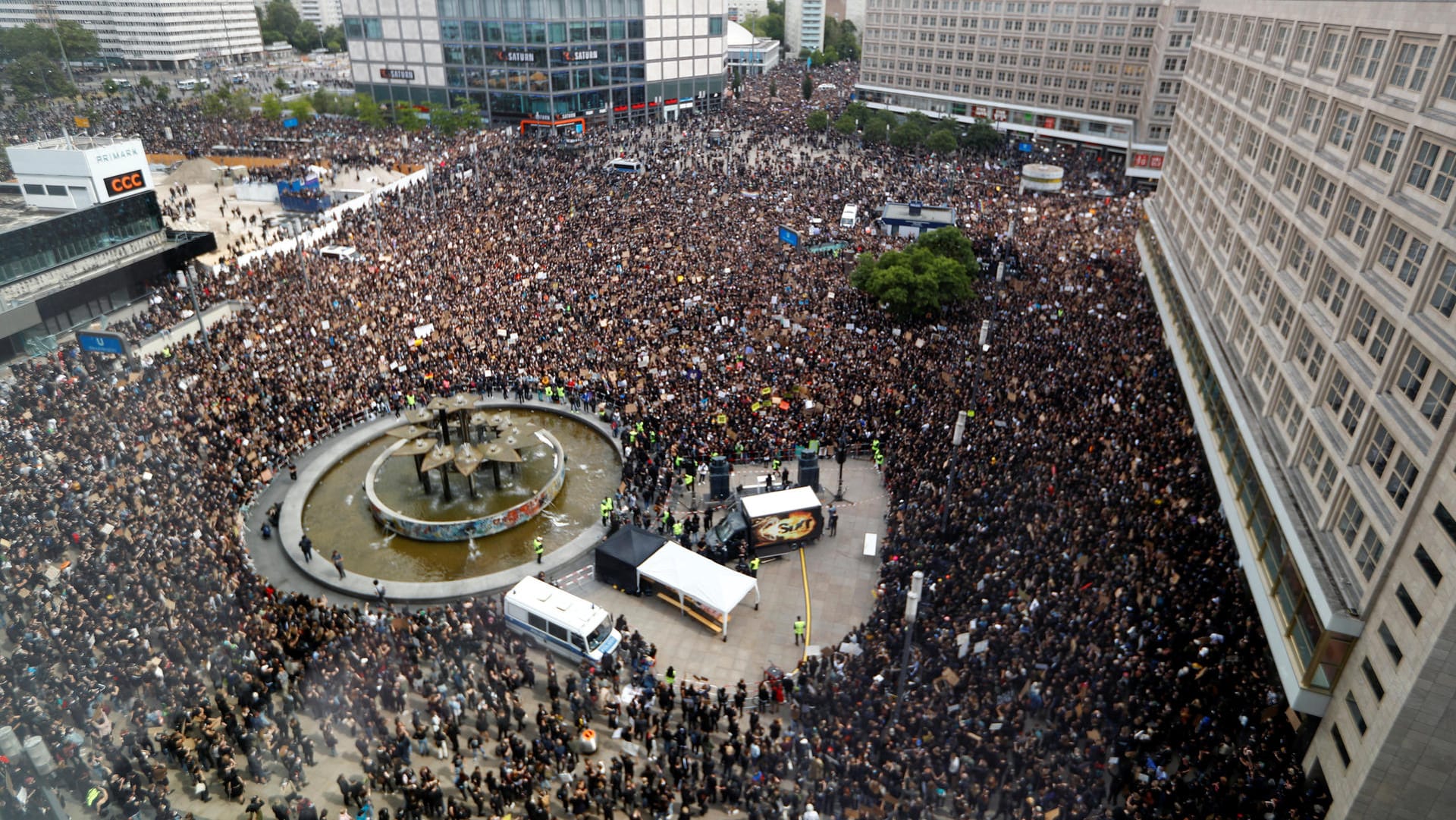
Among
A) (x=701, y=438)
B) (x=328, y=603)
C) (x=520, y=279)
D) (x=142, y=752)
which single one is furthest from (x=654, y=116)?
(x=142, y=752)

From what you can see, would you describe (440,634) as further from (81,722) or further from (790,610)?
(790,610)

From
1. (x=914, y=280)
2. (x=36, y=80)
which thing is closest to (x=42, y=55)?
(x=36, y=80)

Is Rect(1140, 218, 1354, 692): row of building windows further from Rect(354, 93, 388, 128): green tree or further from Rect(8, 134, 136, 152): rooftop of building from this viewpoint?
Rect(354, 93, 388, 128): green tree

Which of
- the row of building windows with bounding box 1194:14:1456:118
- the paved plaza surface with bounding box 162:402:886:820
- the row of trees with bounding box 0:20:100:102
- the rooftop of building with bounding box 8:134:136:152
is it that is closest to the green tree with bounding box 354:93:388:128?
the rooftop of building with bounding box 8:134:136:152

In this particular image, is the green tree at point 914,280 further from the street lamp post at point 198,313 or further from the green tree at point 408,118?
the green tree at point 408,118

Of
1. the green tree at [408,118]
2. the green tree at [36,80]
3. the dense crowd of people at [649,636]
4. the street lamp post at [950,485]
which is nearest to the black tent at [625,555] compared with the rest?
the dense crowd of people at [649,636]

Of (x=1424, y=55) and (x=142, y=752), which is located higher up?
(x=1424, y=55)

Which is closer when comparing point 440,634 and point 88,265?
point 440,634

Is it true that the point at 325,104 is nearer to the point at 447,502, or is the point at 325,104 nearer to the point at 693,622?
the point at 447,502
